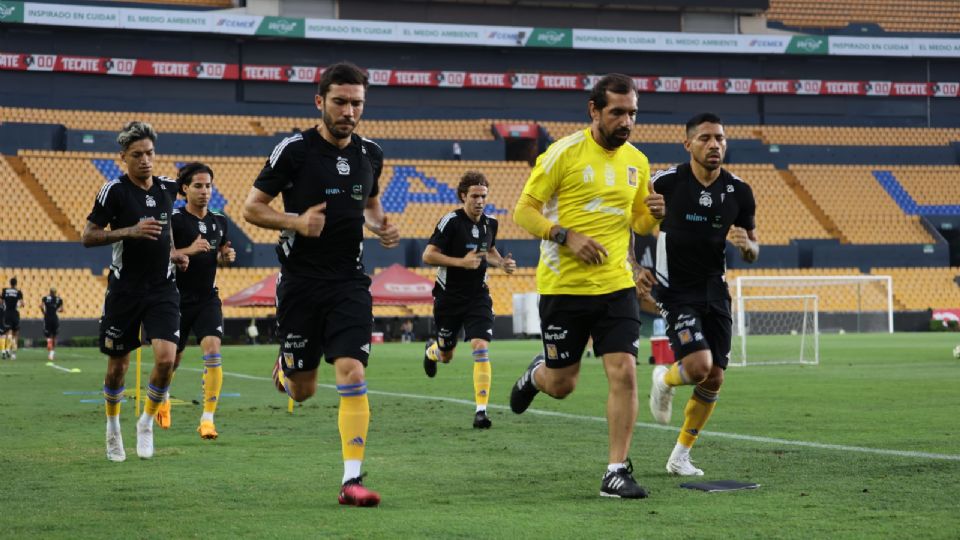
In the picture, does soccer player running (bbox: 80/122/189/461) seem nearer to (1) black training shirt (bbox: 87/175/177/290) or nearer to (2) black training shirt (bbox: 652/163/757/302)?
(1) black training shirt (bbox: 87/175/177/290)

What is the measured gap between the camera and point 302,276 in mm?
7195

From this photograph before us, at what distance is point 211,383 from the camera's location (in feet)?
38.6

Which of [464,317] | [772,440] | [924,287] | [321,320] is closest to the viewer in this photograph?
[321,320]

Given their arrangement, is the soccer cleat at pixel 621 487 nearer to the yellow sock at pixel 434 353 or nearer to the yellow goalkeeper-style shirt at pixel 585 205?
the yellow goalkeeper-style shirt at pixel 585 205

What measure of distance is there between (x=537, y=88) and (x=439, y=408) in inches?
1843

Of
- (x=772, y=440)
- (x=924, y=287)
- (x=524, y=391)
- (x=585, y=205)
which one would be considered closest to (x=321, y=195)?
(x=585, y=205)

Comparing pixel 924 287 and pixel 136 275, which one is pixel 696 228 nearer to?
pixel 136 275

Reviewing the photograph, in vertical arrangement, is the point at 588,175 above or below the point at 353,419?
above

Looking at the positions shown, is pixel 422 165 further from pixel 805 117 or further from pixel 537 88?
pixel 805 117

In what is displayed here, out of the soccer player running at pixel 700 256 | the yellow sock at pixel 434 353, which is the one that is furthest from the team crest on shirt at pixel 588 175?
the yellow sock at pixel 434 353

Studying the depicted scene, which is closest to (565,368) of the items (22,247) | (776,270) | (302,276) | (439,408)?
(302,276)

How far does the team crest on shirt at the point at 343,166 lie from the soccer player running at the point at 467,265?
5.68 meters

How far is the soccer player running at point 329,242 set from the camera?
6992mm

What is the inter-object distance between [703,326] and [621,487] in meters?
1.90
